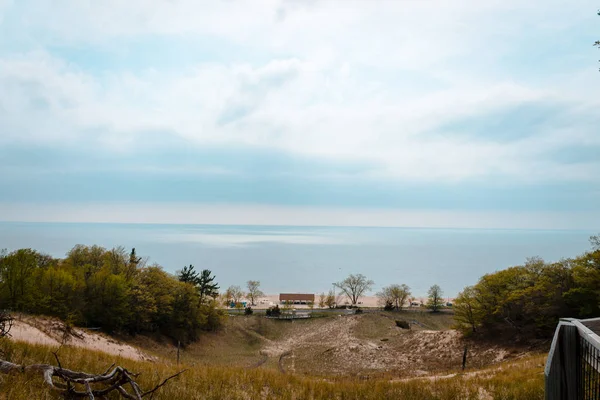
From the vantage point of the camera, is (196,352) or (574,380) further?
(196,352)

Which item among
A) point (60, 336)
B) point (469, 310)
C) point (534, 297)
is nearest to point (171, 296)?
point (60, 336)

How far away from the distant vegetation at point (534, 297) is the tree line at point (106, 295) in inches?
1406

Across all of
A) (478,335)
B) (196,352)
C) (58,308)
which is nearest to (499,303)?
(478,335)

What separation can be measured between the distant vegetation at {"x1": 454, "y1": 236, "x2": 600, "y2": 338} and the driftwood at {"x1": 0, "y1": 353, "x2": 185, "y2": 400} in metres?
32.8

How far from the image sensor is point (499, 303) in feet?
122

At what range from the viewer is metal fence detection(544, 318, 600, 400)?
395 centimetres

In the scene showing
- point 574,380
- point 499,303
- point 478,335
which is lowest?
point 478,335

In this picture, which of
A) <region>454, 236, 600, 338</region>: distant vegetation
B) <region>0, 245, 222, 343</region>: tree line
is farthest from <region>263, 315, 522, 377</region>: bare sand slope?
<region>0, 245, 222, 343</region>: tree line

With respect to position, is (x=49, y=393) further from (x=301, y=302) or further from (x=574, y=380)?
(x=301, y=302)

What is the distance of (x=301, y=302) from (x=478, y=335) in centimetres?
7467

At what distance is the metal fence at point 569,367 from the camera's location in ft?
13.0

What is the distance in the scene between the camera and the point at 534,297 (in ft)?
113

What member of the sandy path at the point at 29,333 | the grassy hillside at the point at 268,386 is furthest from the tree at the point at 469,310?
the sandy path at the point at 29,333

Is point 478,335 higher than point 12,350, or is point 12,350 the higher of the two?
point 12,350
